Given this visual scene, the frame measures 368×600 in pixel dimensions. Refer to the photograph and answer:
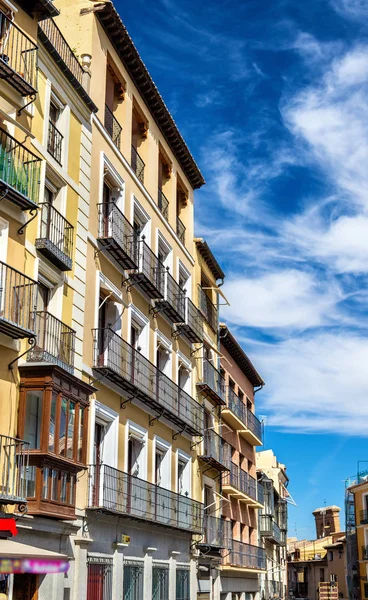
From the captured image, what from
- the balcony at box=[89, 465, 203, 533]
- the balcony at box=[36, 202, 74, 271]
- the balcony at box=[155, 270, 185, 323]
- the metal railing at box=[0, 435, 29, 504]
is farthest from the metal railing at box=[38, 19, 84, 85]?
the balcony at box=[89, 465, 203, 533]

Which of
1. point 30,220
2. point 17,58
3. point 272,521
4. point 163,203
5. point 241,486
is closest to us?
point 30,220

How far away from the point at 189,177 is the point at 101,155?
9.74 m

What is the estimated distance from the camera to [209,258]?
103ft

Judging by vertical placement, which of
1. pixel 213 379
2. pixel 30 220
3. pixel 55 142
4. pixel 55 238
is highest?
pixel 55 142

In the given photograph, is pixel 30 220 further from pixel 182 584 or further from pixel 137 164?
Answer: pixel 182 584

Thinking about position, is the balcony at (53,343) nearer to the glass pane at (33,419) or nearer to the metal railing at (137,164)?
the glass pane at (33,419)

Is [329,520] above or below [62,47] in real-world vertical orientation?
below

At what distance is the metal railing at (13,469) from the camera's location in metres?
13.5

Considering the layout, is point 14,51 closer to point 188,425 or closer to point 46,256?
point 46,256

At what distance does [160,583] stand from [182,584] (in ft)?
8.07

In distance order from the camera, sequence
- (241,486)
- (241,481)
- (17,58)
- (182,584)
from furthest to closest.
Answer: (241,481) → (241,486) → (182,584) → (17,58)

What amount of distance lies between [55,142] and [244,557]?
22.3 meters

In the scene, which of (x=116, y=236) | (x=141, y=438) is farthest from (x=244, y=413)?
(x=116, y=236)

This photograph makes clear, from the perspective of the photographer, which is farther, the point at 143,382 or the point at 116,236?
the point at 143,382
